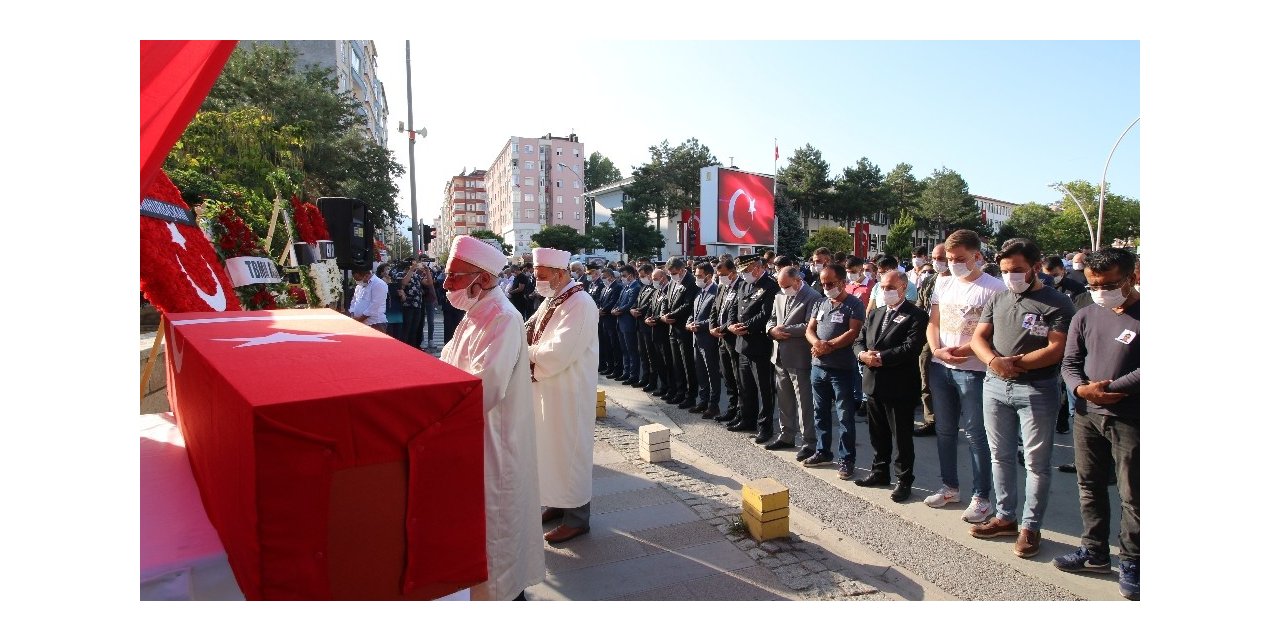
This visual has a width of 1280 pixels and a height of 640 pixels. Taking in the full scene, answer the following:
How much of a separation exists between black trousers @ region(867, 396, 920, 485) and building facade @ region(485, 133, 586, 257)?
84.4m

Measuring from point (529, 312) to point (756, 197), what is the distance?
8928 mm

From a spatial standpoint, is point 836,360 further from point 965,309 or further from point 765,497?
point 765,497

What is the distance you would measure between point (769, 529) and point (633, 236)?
153ft

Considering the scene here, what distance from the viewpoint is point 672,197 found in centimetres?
5512

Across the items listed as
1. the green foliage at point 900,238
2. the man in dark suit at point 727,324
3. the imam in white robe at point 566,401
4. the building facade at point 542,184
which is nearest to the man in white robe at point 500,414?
the imam in white robe at point 566,401

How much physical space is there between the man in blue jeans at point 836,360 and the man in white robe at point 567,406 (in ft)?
7.22

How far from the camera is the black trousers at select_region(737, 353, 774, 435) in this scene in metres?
6.67

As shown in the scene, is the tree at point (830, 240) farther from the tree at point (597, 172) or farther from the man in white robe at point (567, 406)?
the tree at point (597, 172)

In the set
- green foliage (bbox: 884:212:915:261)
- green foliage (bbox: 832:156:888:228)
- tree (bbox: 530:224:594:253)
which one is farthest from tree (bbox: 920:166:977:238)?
tree (bbox: 530:224:594:253)

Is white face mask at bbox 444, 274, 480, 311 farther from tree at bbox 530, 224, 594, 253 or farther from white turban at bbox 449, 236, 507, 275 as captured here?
tree at bbox 530, 224, 594, 253

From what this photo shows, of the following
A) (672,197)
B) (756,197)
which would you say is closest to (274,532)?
(756,197)

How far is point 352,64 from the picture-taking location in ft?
174

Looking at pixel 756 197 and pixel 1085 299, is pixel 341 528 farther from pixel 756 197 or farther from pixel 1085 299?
pixel 756 197

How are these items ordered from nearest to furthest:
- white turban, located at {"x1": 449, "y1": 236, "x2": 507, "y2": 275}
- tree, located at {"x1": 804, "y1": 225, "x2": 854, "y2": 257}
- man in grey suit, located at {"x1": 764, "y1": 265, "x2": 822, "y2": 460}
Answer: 1. white turban, located at {"x1": 449, "y1": 236, "x2": 507, "y2": 275}
2. man in grey suit, located at {"x1": 764, "y1": 265, "x2": 822, "y2": 460}
3. tree, located at {"x1": 804, "y1": 225, "x2": 854, "y2": 257}
